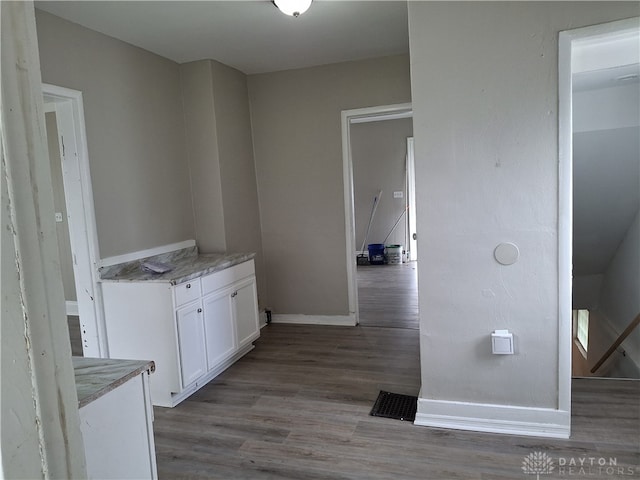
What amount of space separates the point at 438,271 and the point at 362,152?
19.0ft

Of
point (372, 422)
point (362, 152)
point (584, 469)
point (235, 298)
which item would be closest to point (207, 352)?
point (235, 298)

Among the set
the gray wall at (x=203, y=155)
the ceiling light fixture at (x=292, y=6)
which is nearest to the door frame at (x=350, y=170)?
the gray wall at (x=203, y=155)

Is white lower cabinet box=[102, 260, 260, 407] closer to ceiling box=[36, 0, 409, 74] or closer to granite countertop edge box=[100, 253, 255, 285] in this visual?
granite countertop edge box=[100, 253, 255, 285]

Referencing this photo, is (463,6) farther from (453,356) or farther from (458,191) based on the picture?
(453,356)

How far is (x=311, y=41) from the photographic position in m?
3.48

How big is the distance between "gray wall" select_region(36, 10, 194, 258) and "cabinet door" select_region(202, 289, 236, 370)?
2.35 ft

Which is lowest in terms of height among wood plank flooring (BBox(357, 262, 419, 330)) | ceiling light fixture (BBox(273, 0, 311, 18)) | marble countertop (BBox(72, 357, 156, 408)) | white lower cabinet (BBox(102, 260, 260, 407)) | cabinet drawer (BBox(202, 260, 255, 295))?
wood plank flooring (BBox(357, 262, 419, 330))

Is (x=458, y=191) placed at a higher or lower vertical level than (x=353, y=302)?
higher

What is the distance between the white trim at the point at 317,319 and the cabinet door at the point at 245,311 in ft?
2.49

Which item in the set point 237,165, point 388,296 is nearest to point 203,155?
point 237,165

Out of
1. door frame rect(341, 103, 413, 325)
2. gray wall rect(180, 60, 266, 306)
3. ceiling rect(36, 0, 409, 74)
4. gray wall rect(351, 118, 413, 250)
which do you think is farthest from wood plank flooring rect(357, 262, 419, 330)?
ceiling rect(36, 0, 409, 74)

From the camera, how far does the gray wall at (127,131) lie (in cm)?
281

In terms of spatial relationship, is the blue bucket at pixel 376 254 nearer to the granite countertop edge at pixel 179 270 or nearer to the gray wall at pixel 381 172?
the gray wall at pixel 381 172

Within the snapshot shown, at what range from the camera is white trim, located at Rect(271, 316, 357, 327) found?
4340 millimetres
